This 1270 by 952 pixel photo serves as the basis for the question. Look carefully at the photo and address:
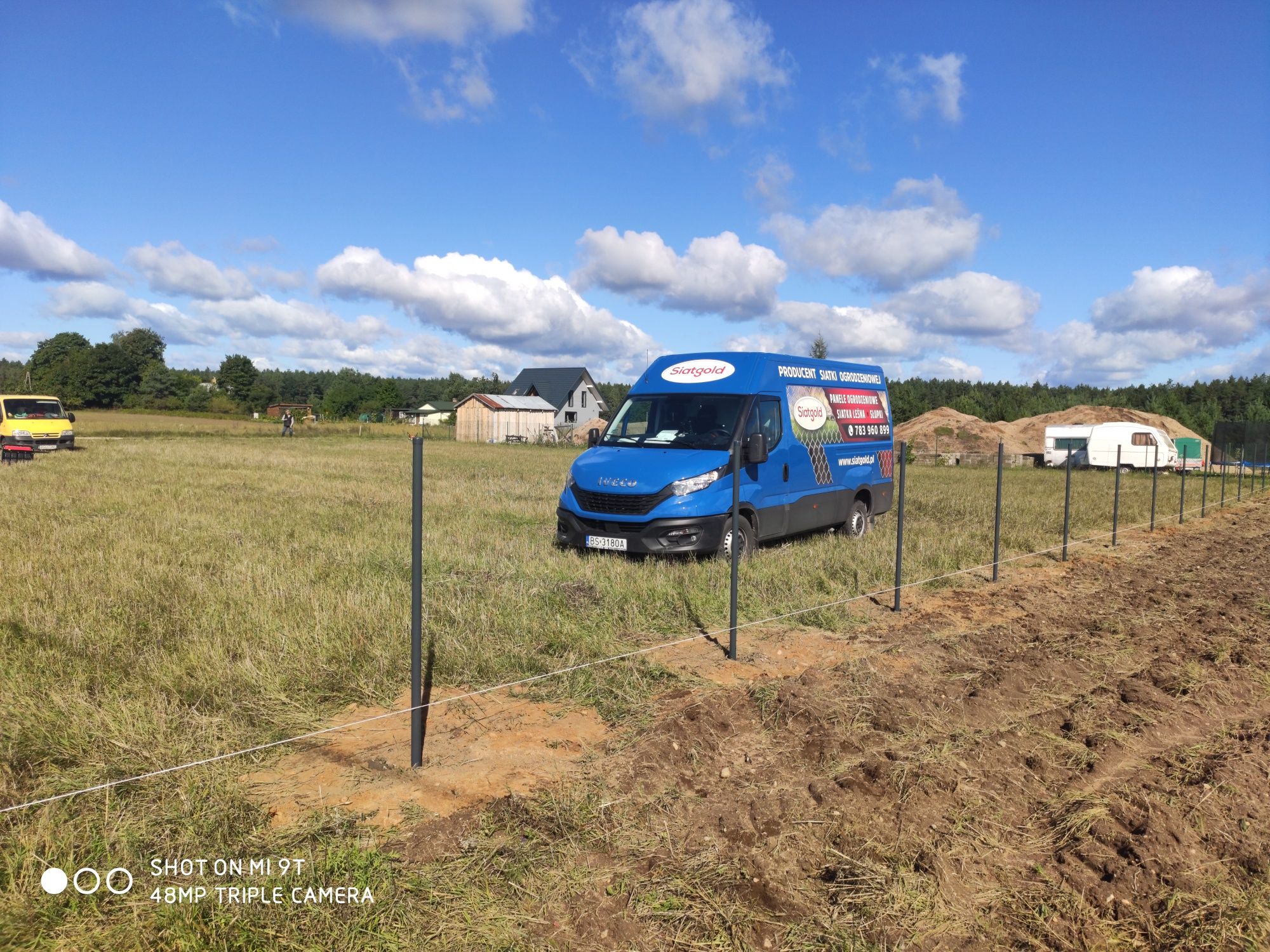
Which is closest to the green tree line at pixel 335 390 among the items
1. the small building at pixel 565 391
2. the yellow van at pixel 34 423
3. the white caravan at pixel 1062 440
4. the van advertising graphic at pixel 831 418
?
the small building at pixel 565 391

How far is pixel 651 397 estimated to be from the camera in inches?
376

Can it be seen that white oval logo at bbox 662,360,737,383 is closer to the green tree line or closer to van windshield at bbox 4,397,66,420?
van windshield at bbox 4,397,66,420

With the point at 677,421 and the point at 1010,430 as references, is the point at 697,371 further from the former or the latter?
the point at 1010,430

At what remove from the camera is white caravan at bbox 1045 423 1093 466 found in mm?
41438

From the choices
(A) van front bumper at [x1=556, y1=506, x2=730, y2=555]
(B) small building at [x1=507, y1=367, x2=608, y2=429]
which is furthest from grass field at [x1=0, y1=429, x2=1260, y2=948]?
(B) small building at [x1=507, y1=367, x2=608, y2=429]

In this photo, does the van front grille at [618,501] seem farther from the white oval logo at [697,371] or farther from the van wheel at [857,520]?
the van wheel at [857,520]

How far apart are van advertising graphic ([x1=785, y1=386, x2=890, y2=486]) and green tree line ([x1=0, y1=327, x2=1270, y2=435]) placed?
55385 millimetres

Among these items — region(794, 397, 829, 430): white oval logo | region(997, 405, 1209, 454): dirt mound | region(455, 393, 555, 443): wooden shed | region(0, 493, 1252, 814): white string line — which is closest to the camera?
region(0, 493, 1252, 814): white string line

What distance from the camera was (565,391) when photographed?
233 feet

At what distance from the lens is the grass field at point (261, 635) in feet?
9.14

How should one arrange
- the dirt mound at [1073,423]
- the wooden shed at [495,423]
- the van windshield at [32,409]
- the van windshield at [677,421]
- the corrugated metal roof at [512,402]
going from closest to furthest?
the van windshield at [677,421]
the van windshield at [32,409]
the dirt mound at [1073,423]
the wooden shed at [495,423]
the corrugated metal roof at [512,402]

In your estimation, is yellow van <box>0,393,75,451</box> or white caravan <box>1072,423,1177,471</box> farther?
white caravan <box>1072,423,1177,471</box>

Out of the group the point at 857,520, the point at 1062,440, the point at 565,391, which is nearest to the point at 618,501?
the point at 857,520

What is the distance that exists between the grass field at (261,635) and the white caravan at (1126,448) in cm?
2816
